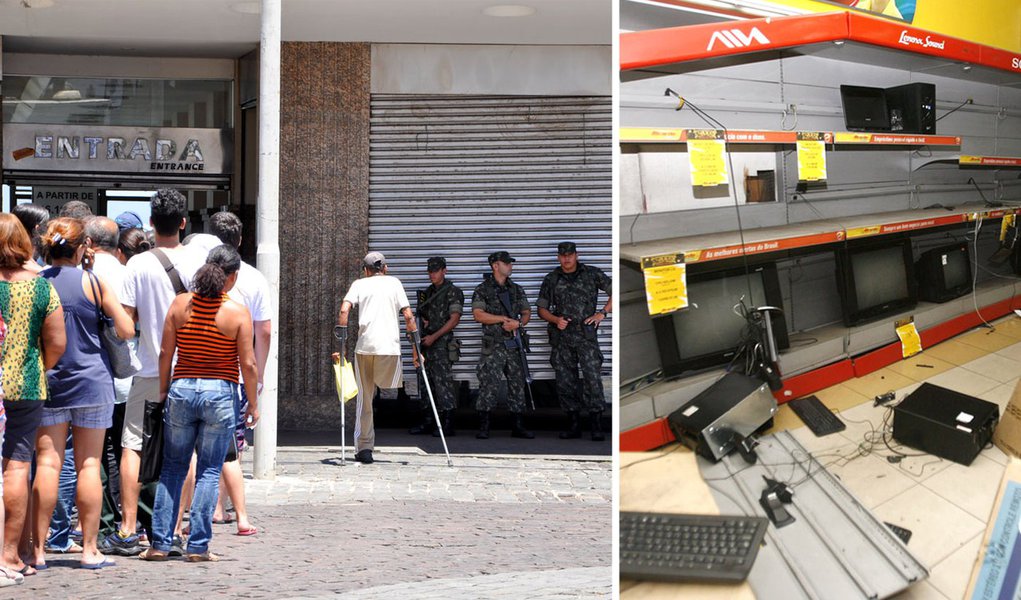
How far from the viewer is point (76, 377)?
538cm

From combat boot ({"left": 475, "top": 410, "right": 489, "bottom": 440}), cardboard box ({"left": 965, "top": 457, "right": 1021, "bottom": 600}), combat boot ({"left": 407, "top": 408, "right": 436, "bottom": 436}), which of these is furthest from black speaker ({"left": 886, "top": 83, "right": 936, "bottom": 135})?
combat boot ({"left": 407, "top": 408, "right": 436, "bottom": 436})

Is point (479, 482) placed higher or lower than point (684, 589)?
lower

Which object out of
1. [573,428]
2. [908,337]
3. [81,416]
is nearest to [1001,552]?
[908,337]

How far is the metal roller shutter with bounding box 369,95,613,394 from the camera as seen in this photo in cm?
1152

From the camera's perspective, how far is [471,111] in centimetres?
1162

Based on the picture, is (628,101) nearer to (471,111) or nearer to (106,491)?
(106,491)

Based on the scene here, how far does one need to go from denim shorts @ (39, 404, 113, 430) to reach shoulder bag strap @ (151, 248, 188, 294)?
711 mm

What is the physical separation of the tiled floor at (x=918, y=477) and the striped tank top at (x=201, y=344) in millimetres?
3783

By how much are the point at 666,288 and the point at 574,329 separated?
8.43 meters

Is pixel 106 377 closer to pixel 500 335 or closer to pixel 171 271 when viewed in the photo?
pixel 171 271

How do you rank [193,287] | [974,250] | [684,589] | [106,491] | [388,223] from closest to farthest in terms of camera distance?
[684,589], [974,250], [193,287], [106,491], [388,223]

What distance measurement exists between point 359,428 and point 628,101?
23.7 ft

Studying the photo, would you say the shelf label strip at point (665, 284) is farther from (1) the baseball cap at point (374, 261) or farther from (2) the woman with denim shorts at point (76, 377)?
(1) the baseball cap at point (374, 261)

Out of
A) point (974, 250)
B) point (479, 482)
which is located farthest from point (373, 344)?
point (974, 250)
